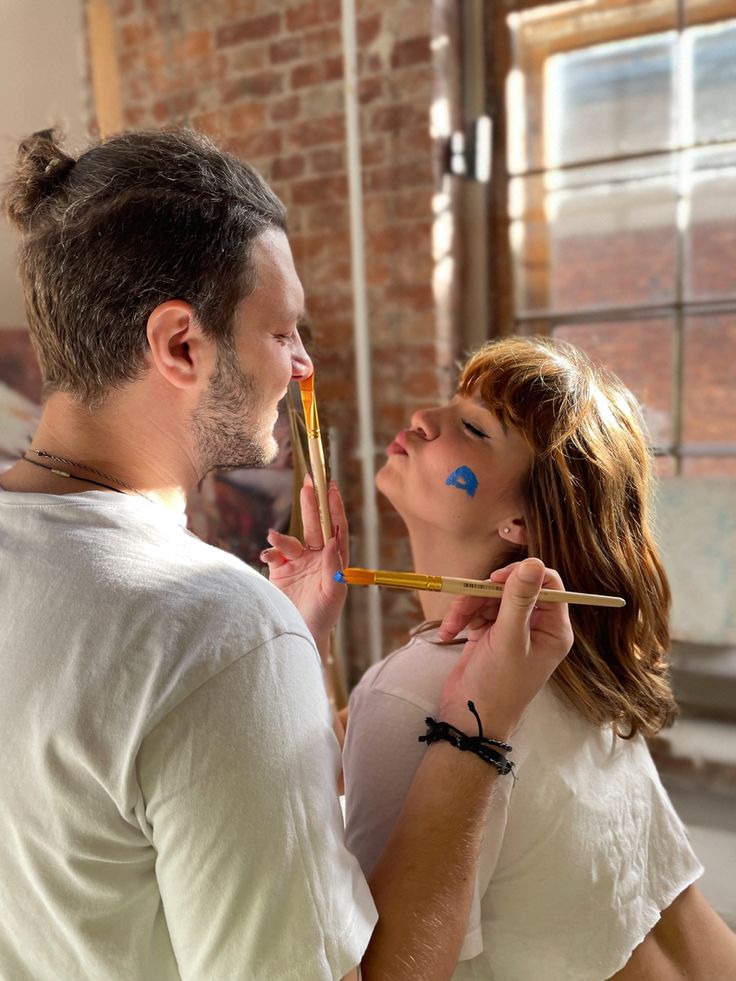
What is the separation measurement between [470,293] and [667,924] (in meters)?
1.92

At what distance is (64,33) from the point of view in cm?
196

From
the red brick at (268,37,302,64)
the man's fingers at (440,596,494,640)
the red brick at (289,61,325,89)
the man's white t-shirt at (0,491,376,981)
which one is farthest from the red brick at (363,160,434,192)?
the man's white t-shirt at (0,491,376,981)

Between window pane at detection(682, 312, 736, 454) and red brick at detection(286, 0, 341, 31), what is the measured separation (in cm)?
137

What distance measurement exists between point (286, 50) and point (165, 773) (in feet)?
8.08

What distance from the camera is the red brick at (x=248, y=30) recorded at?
2.61 m

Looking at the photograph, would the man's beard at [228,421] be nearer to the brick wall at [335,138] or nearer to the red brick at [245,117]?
the brick wall at [335,138]

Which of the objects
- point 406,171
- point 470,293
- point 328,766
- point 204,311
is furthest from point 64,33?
point 328,766

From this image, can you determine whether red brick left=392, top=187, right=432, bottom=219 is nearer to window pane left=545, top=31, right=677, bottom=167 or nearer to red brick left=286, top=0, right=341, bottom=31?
window pane left=545, top=31, right=677, bottom=167

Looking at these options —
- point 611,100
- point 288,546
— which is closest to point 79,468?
point 288,546

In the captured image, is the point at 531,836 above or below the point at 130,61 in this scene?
below

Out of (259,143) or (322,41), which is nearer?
(322,41)

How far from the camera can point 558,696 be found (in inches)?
43.8

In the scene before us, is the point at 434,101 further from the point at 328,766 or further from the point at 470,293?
the point at 328,766

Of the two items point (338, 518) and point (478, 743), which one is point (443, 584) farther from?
point (338, 518)
